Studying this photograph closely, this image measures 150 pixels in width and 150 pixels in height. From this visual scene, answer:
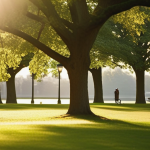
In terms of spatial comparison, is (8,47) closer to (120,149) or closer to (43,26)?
(43,26)

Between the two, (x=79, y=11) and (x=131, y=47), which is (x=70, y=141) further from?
(x=131, y=47)

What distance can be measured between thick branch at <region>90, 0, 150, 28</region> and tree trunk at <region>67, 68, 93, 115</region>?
2754 millimetres

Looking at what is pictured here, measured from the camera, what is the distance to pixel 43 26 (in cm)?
2633

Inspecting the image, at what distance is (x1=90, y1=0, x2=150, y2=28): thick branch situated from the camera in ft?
69.3

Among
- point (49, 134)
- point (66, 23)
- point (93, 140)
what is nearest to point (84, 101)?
point (66, 23)

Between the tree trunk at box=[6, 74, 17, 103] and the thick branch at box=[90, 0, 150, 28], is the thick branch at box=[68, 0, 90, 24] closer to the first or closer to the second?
the thick branch at box=[90, 0, 150, 28]

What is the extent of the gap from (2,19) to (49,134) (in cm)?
898

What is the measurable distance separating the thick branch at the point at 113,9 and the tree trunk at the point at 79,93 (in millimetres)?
2754

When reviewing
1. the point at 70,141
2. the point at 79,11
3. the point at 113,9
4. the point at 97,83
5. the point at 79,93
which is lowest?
the point at 70,141

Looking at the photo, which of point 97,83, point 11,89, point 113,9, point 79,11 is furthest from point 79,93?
point 11,89

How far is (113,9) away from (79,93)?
4839 mm

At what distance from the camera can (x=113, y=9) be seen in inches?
860

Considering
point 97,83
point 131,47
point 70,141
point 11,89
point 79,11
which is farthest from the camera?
point 11,89

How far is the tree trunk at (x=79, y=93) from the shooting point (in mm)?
23938
